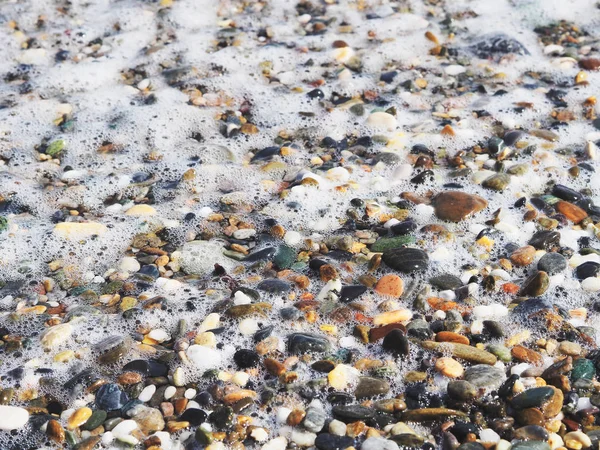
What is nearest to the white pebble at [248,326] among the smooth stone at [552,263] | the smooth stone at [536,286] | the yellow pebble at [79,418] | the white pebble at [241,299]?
the white pebble at [241,299]

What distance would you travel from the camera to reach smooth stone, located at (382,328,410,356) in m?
Result: 3.10

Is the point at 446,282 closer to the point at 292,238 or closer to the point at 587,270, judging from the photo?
the point at 587,270

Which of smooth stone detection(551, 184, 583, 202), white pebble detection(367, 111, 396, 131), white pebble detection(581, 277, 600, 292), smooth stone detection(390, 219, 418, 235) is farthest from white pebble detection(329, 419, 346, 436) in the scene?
white pebble detection(367, 111, 396, 131)

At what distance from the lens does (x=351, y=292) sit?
345cm

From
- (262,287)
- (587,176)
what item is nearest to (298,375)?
(262,287)

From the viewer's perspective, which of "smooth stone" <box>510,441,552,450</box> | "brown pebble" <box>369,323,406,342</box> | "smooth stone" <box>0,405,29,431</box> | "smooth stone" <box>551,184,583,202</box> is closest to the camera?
"smooth stone" <box>510,441,552,450</box>

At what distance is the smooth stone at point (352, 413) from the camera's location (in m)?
2.81

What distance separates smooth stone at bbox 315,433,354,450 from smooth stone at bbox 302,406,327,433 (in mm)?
44

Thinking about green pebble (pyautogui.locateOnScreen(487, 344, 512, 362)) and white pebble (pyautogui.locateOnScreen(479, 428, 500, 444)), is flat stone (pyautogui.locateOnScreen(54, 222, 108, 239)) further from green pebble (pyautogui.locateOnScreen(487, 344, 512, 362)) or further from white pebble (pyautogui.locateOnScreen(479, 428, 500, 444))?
white pebble (pyautogui.locateOnScreen(479, 428, 500, 444))

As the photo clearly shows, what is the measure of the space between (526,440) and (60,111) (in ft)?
12.5

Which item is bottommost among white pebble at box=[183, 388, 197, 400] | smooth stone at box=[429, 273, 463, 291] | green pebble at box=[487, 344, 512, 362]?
smooth stone at box=[429, 273, 463, 291]

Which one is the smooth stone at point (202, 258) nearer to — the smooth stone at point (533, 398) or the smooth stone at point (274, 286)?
the smooth stone at point (274, 286)

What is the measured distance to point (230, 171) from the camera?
4.49 m

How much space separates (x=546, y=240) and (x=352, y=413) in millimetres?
1587
